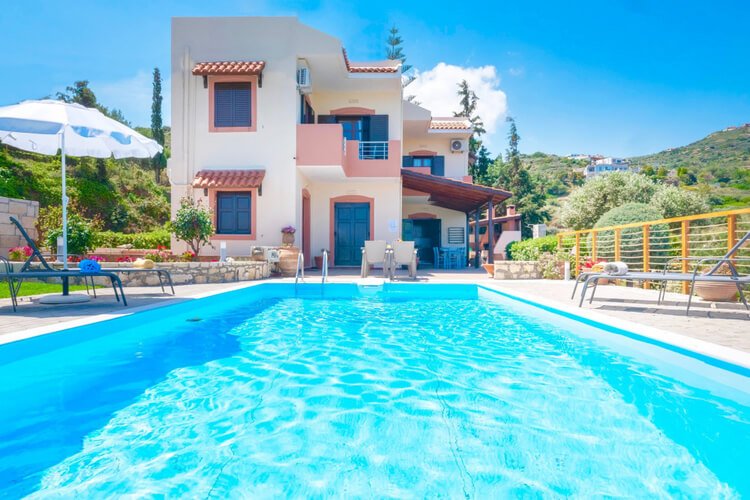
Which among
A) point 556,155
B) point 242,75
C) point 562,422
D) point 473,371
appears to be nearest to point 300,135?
point 242,75

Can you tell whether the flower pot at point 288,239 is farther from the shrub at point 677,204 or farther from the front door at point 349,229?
the shrub at point 677,204

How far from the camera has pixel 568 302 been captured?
240 inches

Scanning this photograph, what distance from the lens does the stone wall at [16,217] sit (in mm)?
9109

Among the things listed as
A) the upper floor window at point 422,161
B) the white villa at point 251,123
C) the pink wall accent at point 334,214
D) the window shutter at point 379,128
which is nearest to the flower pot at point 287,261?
the white villa at point 251,123

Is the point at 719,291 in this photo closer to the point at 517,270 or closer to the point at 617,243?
the point at 617,243

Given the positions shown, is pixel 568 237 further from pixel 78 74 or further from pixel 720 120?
pixel 720 120

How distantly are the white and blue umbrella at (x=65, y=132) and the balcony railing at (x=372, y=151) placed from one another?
8113 millimetres

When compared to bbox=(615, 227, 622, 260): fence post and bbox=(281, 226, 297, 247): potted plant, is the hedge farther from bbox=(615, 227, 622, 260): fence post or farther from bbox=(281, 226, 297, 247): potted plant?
bbox=(615, 227, 622, 260): fence post

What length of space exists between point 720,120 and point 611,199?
65.4 metres

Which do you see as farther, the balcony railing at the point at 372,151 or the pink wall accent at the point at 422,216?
the pink wall accent at the point at 422,216

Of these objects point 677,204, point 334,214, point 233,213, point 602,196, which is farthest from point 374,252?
point 677,204

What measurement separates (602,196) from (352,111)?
1384 centimetres

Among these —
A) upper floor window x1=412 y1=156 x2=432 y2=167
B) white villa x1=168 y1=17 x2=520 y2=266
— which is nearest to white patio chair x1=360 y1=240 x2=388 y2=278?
white villa x1=168 y1=17 x2=520 y2=266

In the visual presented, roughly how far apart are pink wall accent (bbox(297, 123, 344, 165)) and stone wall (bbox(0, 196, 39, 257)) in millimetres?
6952
